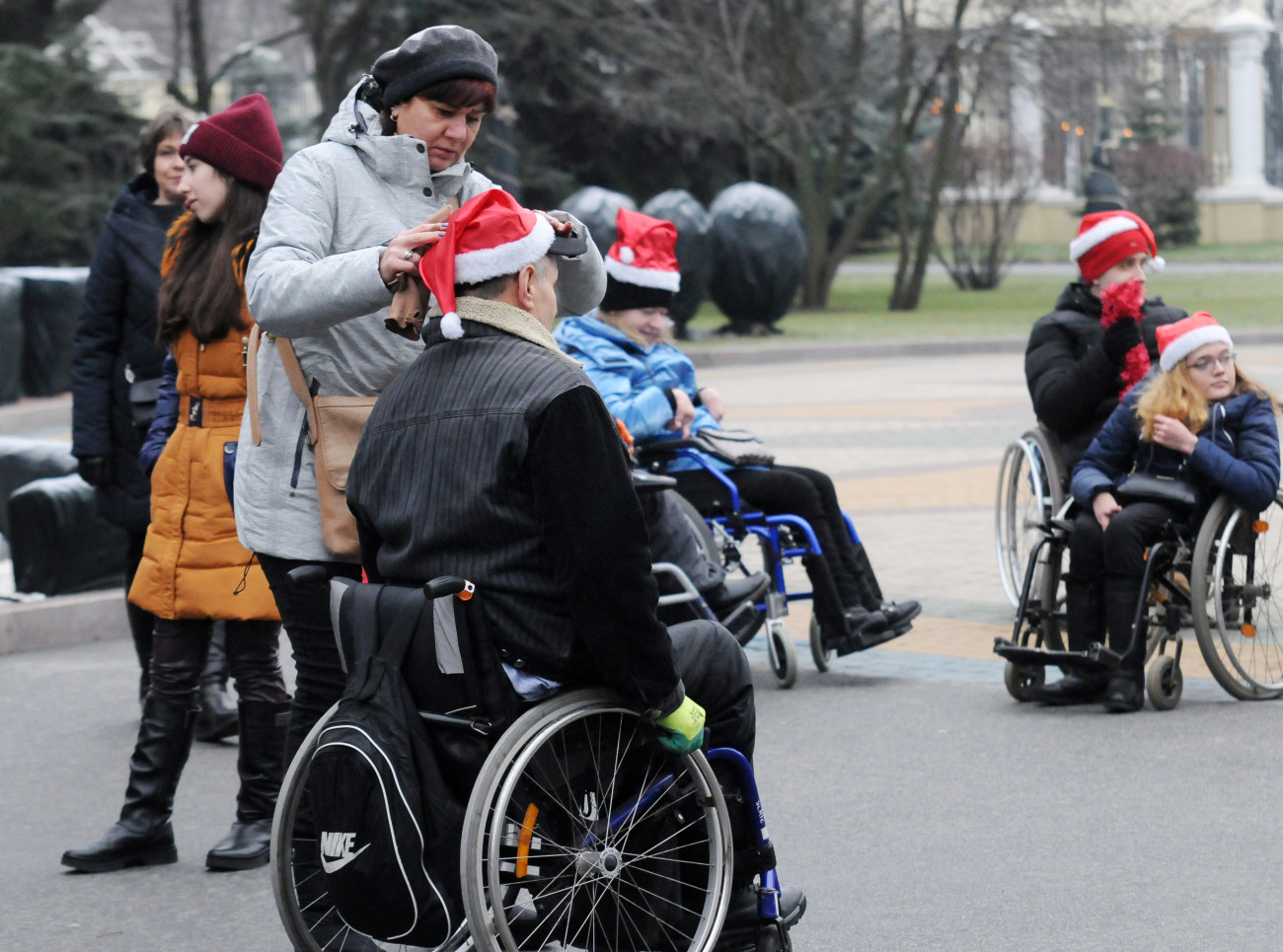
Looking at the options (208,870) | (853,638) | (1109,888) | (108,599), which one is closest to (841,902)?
(1109,888)

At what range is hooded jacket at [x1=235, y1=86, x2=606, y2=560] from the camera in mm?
3955

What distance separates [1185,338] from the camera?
20.5 feet

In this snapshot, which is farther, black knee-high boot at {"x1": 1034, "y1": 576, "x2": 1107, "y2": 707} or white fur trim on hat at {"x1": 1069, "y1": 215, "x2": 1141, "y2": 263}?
white fur trim on hat at {"x1": 1069, "y1": 215, "x2": 1141, "y2": 263}

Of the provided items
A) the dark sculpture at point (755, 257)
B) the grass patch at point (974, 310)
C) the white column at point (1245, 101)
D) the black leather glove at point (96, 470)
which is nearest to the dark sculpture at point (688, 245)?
the dark sculpture at point (755, 257)

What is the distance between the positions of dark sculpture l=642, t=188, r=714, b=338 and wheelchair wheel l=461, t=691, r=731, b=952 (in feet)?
65.6

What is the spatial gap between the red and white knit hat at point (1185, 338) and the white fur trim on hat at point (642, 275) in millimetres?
1624

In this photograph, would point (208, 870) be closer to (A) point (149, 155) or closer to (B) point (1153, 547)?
(A) point (149, 155)

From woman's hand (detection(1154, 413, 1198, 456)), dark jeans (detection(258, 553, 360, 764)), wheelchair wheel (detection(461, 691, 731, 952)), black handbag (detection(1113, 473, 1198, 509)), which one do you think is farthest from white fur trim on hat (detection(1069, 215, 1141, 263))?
wheelchair wheel (detection(461, 691, 731, 952))

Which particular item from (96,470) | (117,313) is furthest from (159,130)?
(96,470)

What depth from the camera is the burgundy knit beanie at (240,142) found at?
4664 mm

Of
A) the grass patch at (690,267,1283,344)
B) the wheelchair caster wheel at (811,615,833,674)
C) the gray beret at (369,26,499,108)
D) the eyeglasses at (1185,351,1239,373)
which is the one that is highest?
the gray beret at (369,26,499,108)

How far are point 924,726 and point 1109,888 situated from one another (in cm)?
171

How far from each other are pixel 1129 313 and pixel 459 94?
3.47 m

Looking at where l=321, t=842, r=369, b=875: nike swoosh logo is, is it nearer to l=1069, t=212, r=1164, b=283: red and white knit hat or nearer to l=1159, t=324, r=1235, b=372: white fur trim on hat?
l=1159, t=324, r=1235, b=372: white fur trim on hat
